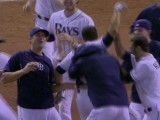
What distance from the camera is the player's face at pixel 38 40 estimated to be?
26.8ft

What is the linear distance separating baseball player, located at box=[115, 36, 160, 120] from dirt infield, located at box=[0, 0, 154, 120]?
541 centimetres

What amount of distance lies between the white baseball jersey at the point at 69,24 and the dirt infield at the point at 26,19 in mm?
4021

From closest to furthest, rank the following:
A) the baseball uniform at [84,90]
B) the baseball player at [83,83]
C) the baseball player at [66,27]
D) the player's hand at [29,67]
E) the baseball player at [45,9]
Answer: the player's hand at [29,67] < the baseball player at [83,83] < the baseball uniform at [84,90] < the baseball player at [66,27] < the baseball player at [45,9]

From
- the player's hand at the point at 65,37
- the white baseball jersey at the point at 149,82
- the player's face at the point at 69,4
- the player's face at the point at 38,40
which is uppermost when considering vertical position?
the player's face at the point at 69,4

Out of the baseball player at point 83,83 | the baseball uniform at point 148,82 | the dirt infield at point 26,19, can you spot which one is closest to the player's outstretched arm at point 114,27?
the baseball player at point 83,83

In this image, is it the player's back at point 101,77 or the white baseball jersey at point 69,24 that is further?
the white baseball jersey at point 69,24

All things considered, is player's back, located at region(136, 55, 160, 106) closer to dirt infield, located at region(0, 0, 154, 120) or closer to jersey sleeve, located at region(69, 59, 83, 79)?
jersey sleeve, located at region(69, 59, 83, 79)

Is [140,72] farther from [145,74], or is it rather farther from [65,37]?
[65,37]

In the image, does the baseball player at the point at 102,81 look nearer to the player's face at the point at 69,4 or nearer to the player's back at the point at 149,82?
the player's back at the point at 149,82

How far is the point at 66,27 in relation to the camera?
30.5 feet

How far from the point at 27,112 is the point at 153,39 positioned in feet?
7.10

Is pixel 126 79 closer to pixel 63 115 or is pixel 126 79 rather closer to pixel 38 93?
pixel 38 93

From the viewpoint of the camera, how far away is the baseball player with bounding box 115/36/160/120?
25.3 feet

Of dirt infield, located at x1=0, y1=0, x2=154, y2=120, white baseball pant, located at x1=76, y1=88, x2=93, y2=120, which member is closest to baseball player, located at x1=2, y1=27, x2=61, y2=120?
white baseball pant, located at x1=76, y1=88, x2=93, y2=120
